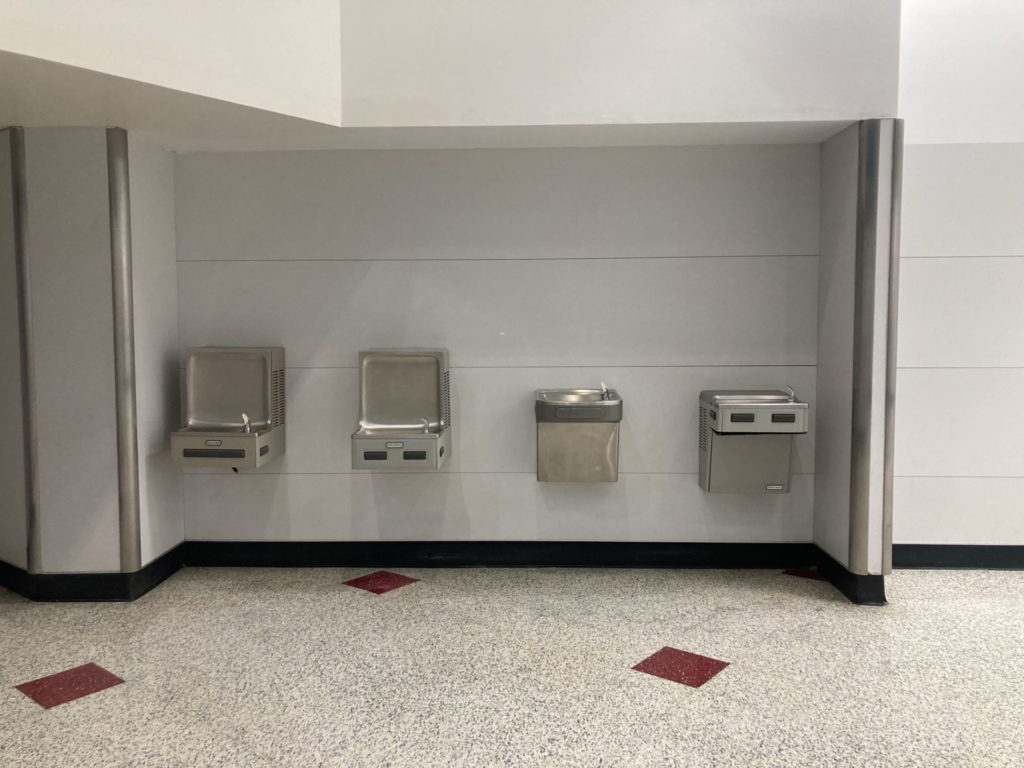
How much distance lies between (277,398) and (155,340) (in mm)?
590

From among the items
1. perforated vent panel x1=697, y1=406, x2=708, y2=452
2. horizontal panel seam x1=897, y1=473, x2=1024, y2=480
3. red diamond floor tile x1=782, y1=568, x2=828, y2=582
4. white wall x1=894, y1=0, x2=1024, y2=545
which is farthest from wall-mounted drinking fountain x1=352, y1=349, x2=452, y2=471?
horizontal panel seam x1=897, y1=473, x2=1024, y2=480

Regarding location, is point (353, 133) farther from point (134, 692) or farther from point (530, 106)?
point (134, 692)

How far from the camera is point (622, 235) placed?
370cm

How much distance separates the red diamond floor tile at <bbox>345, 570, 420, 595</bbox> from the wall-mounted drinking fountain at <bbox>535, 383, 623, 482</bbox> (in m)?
0.80

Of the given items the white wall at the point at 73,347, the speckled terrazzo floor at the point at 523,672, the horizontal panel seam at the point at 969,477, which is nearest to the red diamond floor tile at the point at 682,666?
the speckled terrazzo floor at the point at 523,672

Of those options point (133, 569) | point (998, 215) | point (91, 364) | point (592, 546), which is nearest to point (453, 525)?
point (592, 546)

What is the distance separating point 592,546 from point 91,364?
93.5 inches

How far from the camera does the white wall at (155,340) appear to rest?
133 inches

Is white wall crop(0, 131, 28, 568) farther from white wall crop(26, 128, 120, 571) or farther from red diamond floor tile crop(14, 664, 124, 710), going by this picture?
red diamond floor tile crop(14, 664, 124, 710)

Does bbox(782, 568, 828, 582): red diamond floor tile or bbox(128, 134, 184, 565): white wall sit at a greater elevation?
bbox(128, 134, 184, 565): white wall

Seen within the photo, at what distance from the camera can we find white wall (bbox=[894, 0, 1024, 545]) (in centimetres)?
360

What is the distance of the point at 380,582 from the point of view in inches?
140

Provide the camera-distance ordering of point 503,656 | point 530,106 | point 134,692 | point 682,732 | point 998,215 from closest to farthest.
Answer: point 682,732 < point 134,692 < point 503,656 < point 530,106 < point 998,215

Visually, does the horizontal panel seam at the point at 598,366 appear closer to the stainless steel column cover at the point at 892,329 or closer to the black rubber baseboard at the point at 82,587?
the stainless steel column cover at the point at 892,329
